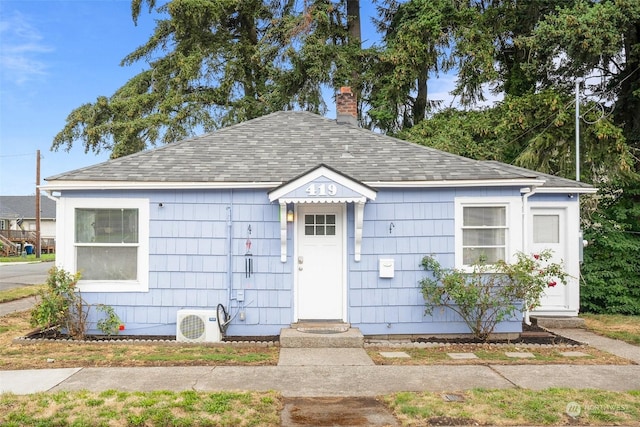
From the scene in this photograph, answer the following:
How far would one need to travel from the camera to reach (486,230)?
26.3 ft

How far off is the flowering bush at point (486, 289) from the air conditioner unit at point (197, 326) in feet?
11.6

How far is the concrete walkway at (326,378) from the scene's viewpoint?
5145 millimetres

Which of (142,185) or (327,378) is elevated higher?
(142,185)

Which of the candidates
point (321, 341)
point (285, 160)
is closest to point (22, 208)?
point (285, 160)

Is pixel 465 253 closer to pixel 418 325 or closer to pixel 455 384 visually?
pixel 418 325

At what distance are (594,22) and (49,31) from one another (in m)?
17.7

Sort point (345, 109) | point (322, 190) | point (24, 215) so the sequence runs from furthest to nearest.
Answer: point (24, 215) < point (345, 109) < point (322, 190)

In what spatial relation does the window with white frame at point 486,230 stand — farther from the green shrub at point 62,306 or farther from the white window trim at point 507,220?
the green shrub at point 62,306

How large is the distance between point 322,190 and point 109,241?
12.6ft

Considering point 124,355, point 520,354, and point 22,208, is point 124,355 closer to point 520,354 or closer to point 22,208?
point 520,354

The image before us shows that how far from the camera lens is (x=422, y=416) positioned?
4309 millimetres

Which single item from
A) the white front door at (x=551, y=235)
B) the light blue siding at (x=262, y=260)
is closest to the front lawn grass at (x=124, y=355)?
the light blue siding at (x=262, y=260)

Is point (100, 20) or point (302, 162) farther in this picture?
point (100, 20)

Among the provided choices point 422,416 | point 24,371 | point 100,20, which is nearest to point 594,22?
point 422,416
